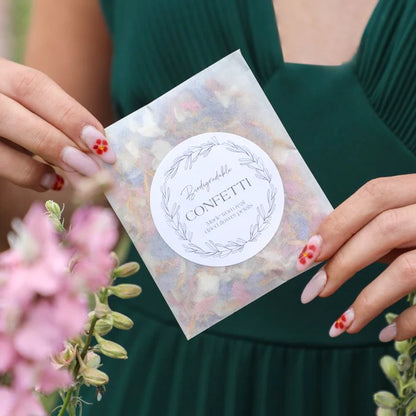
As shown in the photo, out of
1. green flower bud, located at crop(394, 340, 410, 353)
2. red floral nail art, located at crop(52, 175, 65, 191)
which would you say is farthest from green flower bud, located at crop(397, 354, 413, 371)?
red floral nail art, located at crop(52, 175, 65, 191)

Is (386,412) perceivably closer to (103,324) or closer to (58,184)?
(103,324)

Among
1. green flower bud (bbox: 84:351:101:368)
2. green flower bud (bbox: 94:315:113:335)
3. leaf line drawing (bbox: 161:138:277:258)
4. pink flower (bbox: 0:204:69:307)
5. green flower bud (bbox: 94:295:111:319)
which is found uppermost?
pink flower (bbox: 0:204:69:307)

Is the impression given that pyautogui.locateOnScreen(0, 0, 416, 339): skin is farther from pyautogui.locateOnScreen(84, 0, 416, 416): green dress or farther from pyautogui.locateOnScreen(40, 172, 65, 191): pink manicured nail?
pyautogui.locateOnScreen(84, 0, 416, 416): green dress

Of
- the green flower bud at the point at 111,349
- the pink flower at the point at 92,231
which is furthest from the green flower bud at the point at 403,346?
the pink flower at the point at 92,231

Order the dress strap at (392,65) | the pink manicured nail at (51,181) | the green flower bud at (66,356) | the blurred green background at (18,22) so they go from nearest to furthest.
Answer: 1. the green flower bud at (66,356)
2. the pink manicured nail at (51,181)
3. the dress strap at (392,65)
4. the blurred green background at (18,22)

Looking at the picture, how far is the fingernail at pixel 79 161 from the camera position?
0.52 m

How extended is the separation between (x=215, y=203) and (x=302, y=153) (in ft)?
0.85

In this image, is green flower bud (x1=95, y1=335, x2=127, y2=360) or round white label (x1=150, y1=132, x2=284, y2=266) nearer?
green flower bud (x1=95, y1=335, x2=127, y2=360)

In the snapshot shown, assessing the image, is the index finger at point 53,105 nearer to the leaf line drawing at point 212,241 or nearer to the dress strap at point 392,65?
the leaf line drawing at point 212,241

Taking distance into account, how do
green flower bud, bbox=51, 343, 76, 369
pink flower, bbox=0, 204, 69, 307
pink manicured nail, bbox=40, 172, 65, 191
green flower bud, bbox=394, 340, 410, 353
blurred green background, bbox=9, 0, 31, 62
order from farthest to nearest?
blurred green background, bbox=9, 0, 31, 62, pink manicured nail, bbox=40, 172, 65, 191, green flower bud, bbox=394, 340, 410, 353, green flower bud, bbox=51, 343, 76, 369, pink flower, bbox=0, 204, 69, 307

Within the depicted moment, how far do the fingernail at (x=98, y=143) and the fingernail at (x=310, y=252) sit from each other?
0.63 ft

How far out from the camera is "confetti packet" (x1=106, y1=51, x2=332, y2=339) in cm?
53

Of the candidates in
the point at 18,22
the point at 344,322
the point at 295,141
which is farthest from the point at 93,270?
the point at 18,22

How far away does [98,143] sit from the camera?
0.52 metres
